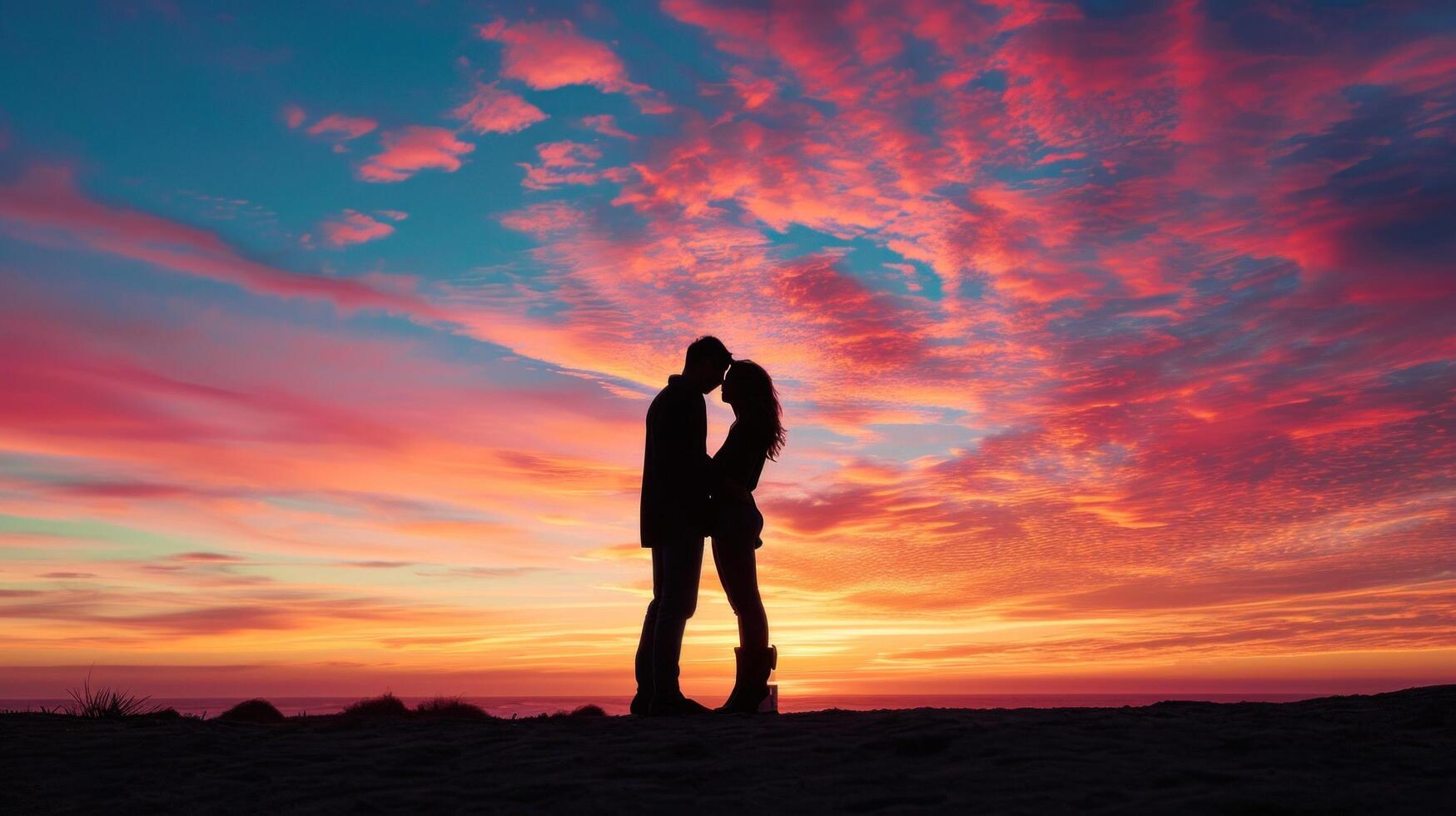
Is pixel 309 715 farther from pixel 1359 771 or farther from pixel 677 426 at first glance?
pixel 1359 771

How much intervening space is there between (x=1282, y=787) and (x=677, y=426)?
430 cm

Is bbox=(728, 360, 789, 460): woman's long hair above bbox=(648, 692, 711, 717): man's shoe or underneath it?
above

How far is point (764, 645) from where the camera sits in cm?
721

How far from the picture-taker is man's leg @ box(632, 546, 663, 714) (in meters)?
7.12

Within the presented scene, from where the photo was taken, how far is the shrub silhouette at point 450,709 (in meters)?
7.74

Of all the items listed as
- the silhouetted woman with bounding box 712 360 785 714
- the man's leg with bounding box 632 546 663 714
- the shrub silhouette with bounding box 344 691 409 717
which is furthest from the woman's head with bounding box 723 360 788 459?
the shrub silhouette with bounding box 344 691 409 717

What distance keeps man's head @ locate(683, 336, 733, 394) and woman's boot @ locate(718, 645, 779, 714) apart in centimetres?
190

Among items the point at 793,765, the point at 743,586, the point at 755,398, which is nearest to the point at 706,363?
the point at 755,398

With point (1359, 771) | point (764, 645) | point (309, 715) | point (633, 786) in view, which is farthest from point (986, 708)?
point (309, 715)

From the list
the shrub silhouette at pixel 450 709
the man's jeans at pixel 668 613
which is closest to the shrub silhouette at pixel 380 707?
the shrub silhouette at pixel 450 709

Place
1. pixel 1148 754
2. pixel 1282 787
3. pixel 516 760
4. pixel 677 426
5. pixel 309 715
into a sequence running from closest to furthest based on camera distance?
1. pixel 1282 787
2. pixel 1148 754
3. pixel 516 760
4. pixel 677 426
5. pixel 309 715

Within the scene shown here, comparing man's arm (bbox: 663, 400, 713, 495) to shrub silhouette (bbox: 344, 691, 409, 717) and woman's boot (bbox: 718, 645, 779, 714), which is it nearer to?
woman's boot (bbox: 718, 645, 779, 714)

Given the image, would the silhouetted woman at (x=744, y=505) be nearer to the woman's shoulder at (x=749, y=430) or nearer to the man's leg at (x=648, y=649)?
the woman's shoulder at (x=749, y=430)

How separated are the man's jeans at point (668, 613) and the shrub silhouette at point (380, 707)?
2149 mm
